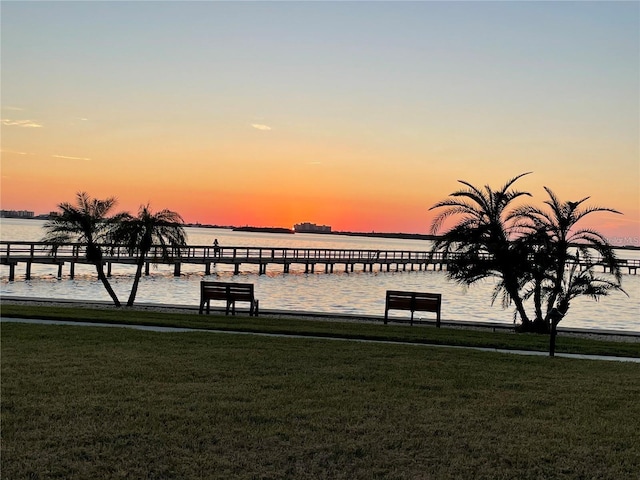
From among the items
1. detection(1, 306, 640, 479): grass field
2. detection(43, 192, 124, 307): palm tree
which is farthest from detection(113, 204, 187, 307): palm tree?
detection(1, 306, 640, 479): grass field

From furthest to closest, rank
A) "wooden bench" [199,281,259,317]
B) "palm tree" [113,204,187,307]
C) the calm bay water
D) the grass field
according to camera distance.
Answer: the calm bay water < "palm tree" [113,204,187,307] < "wooden bench" [199,281,259,317] < the grass field

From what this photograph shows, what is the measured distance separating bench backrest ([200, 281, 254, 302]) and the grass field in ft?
26.5

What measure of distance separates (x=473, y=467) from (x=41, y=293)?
37.5 meters

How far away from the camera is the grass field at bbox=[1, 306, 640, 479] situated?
534 centimetres

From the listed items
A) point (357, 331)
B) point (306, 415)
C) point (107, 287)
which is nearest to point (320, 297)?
point (107, 287)

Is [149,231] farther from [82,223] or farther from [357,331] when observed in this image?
[357,331]

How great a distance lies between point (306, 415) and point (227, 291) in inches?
485

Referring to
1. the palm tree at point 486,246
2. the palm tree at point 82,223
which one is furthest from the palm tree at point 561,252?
the palm tree at point 82,223

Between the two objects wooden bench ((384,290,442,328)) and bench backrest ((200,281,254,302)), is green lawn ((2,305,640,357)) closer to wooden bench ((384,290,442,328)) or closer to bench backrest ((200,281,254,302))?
bench backrest ((200,281,254,302))

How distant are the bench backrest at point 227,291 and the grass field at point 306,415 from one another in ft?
26.5

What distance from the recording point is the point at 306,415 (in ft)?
22.0

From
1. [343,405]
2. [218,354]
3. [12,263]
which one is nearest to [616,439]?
[343,405]

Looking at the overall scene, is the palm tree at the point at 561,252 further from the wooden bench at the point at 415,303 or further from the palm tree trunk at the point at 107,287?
the palm tree trunk at the point at 107,287

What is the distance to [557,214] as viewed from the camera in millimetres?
20703
